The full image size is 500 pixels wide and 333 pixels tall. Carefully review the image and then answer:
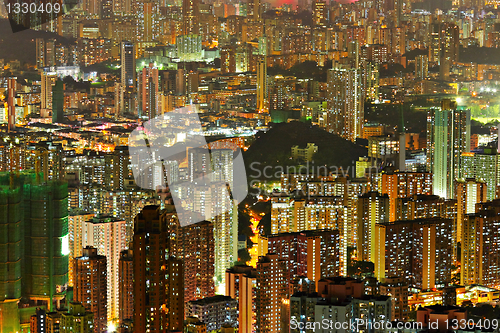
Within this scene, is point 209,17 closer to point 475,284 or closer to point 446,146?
point 446,146

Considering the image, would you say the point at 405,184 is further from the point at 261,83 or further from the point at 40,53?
the point at 40,53

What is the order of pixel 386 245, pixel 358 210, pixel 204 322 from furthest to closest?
pixel 358 210, pixel 386 245, pixel 204 322

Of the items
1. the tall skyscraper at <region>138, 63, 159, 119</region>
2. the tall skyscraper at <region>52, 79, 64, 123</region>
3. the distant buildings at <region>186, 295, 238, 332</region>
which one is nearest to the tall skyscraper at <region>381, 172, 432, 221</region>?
the distant buildings at <region>186, 295, 238, 332</region>

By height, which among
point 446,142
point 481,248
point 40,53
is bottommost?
point 481,248

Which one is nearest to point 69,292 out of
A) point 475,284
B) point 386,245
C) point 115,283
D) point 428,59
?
point 115,283

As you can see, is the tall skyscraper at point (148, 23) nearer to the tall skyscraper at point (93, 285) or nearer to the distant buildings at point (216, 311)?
the tall skyscraper at point (93, 285)

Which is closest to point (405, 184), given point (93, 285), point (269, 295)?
point (269, 295)

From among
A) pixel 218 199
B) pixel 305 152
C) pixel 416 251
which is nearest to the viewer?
pixel 416 251
